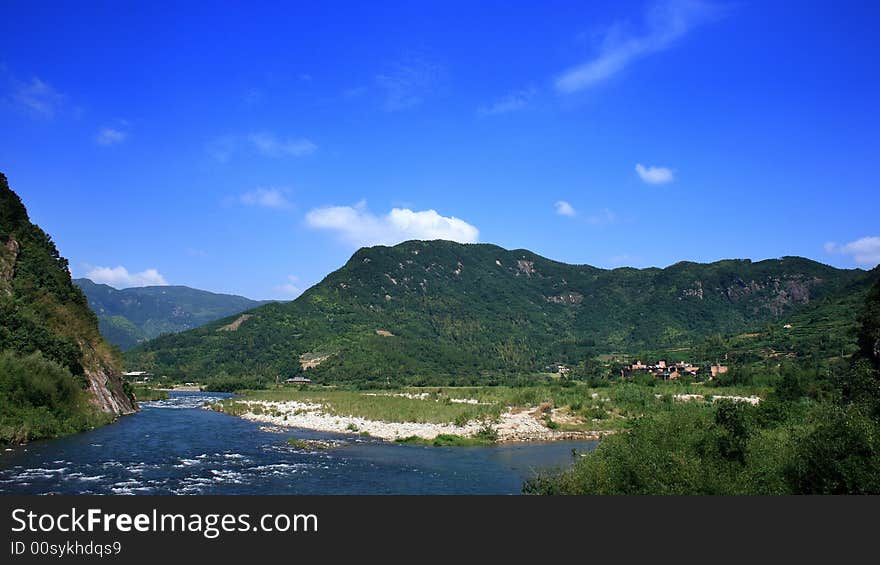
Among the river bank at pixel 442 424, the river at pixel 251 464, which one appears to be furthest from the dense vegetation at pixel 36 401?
the river bank at pixel 442 424

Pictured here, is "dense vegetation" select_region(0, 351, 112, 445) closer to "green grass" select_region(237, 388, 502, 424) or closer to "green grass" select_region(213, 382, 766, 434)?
"green grass" select_region(213, 382, 766, 434)

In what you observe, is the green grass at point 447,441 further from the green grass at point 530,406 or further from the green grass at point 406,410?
the green grass at point 406,410

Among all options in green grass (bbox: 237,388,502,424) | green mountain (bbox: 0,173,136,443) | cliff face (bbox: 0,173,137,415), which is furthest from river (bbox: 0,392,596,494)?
green grass (bbox: 237,388,502,424)

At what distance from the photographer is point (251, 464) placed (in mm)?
34875

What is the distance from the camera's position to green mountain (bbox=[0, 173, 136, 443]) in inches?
1558

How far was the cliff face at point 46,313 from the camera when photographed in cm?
4569

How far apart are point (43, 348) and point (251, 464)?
75.7 feet

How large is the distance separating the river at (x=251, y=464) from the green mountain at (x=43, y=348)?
7.29ft

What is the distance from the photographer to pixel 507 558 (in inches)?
505

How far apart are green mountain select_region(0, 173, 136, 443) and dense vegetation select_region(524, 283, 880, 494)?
33803 millimetres

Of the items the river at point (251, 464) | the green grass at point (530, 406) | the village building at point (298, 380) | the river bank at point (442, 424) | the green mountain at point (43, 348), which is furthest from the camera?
the village building at point (298, 380)

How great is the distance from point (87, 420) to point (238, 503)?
4088 centimetres

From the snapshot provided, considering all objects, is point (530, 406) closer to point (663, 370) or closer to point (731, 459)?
point (731, 459)

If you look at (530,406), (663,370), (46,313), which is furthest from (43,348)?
(663,370)
